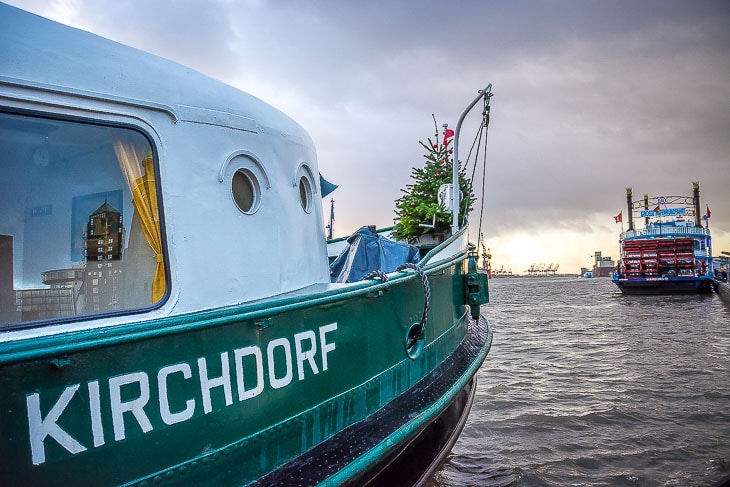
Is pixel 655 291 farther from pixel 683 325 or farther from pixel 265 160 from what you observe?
pixel 265 160

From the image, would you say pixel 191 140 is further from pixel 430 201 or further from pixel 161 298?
pixel 430 201

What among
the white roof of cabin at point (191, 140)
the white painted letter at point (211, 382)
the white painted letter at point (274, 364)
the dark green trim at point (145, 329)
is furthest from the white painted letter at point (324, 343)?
the white painted letter at point (211, 382)

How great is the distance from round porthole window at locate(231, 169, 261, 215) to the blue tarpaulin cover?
8.20ft

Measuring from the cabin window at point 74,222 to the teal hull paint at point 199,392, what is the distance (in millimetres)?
402

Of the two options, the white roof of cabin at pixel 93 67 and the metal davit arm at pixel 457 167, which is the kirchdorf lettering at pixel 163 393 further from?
the metal davit arm at pixel 457 167

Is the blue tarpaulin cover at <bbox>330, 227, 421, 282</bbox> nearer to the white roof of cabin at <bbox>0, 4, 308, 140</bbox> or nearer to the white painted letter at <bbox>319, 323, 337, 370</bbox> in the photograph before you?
the white painted letter at <bbox>319, 323, 337, 370</bbox>

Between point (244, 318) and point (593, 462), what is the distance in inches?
197

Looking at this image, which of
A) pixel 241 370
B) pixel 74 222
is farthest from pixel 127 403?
pixel 74 222

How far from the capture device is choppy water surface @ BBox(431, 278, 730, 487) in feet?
18.2

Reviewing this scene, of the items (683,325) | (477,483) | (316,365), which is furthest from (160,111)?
(683,325)

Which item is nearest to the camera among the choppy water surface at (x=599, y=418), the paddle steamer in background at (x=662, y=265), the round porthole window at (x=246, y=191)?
the round porthole window at (x=246, y=191)

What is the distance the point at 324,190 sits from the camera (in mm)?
5535

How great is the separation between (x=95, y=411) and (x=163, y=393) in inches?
11.2

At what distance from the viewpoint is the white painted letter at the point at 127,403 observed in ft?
6.64
